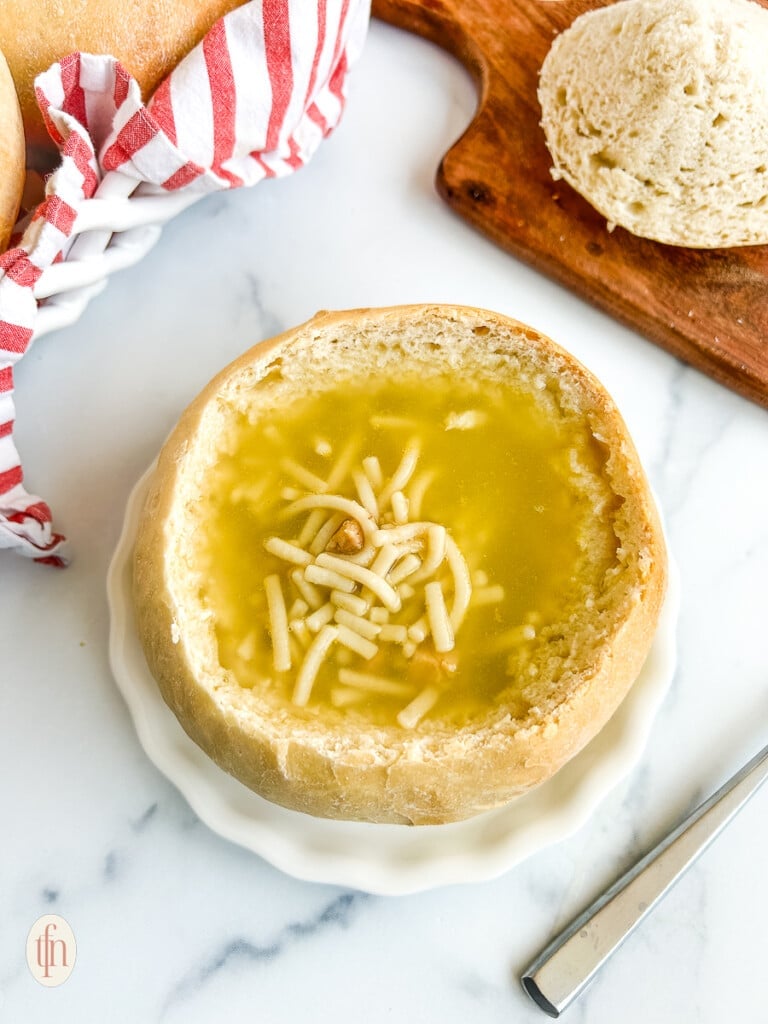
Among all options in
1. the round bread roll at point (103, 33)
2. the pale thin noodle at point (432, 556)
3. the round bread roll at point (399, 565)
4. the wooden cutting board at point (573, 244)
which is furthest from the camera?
the wooden cutting board at point (573, 244)

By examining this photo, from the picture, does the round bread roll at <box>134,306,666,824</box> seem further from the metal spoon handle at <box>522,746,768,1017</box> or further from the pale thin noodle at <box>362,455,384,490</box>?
the metal spoon handle at <box>522,746,768,1017</box>

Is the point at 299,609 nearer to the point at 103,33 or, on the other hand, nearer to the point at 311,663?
the point at 311,663

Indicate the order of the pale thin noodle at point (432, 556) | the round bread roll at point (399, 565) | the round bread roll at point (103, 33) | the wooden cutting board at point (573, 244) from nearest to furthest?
the round bread roll at point (399, 565) → the pale thin noodle at point (432, 556) → the round bread roll at point (103, 33) → the wooden cutting board at point (573, 244)

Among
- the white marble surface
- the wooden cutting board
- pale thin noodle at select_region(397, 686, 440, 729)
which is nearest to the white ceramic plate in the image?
the white marble surface

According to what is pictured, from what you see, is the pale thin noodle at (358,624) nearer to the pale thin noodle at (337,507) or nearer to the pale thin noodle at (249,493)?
the pale thin noodle at (337,507)

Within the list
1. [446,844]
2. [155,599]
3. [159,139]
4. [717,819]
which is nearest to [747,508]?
[717,819]

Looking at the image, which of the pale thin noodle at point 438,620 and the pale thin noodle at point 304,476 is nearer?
the pale thin noodle at point 438,620

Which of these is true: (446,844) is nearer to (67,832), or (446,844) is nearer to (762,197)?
(67,832)

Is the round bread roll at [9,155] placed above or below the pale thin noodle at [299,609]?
above

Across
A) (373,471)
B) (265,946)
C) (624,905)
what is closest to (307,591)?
(373,471)

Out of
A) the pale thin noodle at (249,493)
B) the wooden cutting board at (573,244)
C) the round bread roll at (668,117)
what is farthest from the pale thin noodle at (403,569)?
the round bread roll at (668,117)
